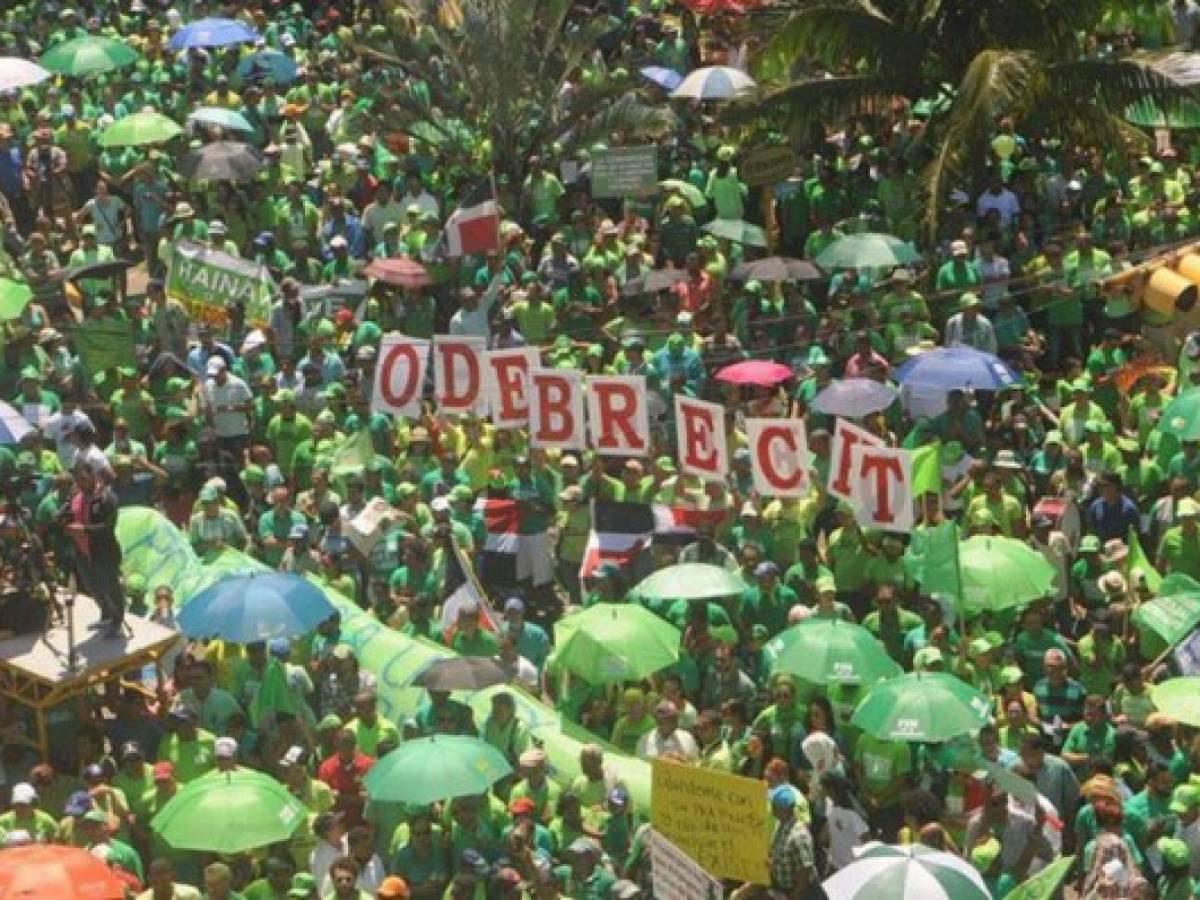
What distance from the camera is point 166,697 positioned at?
987 inches

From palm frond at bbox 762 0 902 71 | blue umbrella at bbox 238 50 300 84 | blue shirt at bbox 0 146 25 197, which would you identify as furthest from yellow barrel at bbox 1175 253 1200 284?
blue shirt at bbox 0 146 25 197

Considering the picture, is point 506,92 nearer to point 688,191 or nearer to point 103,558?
point 688,191

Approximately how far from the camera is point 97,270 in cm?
3073

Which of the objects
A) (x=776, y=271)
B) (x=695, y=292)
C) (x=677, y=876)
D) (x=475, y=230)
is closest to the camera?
(x=677, y=876)

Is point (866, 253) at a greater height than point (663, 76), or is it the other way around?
point (663, 76)

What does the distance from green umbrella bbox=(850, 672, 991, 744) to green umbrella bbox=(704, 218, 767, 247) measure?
372 inches

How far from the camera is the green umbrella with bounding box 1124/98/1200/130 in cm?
3356

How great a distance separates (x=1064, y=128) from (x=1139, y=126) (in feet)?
3.93

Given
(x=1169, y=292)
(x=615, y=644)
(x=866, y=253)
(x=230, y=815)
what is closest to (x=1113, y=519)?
(x=1169, y=292)

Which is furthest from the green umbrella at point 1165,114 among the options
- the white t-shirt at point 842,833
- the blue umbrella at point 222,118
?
the white t-shirt at point 842,833

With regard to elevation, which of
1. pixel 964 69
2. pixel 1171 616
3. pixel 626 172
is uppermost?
pixel 964 69

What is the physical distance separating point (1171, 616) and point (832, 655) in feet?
7.23

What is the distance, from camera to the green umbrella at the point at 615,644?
79.5 ft

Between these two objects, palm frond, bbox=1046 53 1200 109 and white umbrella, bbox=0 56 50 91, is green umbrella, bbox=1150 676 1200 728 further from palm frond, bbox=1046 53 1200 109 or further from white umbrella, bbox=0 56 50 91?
white umbrella, bbox=0 56 50 91
